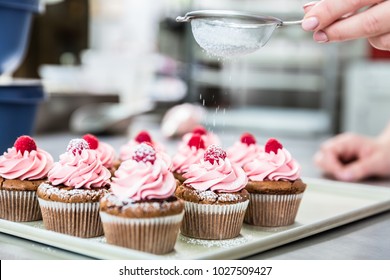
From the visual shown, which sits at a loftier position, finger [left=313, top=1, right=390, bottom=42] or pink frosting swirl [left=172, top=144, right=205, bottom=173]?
finger [left=313, top=1, right=390, bottom=42]

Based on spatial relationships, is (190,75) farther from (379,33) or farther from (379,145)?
(379,33)

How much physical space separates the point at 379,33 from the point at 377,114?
3854mm

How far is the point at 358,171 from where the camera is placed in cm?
Result: 210

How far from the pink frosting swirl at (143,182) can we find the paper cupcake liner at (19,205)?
270mm

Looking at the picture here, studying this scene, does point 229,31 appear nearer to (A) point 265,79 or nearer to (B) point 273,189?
(B) point 273,189

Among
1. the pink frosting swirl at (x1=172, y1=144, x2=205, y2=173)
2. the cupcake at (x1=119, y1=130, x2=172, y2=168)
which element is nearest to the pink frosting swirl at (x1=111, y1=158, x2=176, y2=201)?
the cupcake at (x1=119, y1=130, x2=172, y2=168)

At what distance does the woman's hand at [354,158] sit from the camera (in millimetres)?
2100

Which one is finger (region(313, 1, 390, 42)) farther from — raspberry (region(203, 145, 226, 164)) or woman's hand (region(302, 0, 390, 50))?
raspberry (region(203, 145, 226, 164))

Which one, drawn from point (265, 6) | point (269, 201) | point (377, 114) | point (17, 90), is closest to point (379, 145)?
point (269, 201)

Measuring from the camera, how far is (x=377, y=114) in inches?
199

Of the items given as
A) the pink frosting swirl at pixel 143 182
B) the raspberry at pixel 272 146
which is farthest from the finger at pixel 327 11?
the pink frosting swirl at pixel 143 182

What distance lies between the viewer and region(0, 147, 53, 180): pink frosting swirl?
4.48 ft

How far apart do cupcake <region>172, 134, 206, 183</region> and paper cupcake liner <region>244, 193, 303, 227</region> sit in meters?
0.21

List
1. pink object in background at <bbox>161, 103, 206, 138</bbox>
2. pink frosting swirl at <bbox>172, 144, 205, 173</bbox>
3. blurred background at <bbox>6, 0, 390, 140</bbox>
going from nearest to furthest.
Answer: pink frosting swirl at <bbox>172, 144, 205, 173</bbox>, pink object in background at <bbox>161, 103, 206, 138</bbox>, blurred background at <bbox>6, 0, 390, 140</bbox>
